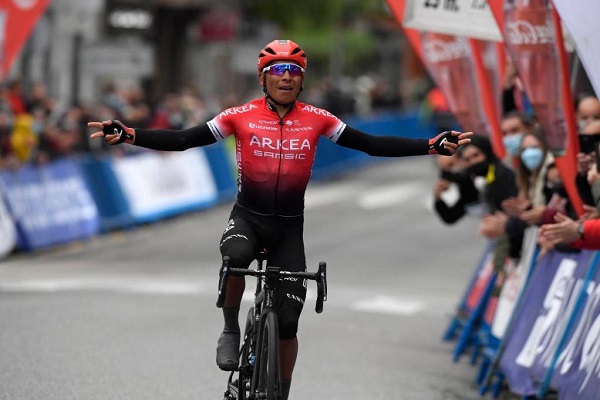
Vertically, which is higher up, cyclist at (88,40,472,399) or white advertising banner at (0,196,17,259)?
cyclist at (88,40,472,399)

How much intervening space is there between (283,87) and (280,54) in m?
0.18

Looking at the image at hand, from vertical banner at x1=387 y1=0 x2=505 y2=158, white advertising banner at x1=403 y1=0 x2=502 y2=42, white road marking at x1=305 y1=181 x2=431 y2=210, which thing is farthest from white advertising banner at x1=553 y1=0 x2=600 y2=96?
white road marking at x1=305 y1=181 x2=431 y2=210

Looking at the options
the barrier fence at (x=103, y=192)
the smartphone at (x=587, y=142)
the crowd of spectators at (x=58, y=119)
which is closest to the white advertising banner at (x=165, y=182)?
the barrier fence at (x=103, y=192)

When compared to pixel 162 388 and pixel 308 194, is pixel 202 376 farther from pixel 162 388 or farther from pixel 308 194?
pixel 308 194

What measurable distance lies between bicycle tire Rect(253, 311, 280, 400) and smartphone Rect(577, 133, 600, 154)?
132 inches

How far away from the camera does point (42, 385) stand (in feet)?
32.2

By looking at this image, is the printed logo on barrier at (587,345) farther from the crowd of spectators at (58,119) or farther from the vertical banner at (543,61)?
the crowd of spectators at (58,119)

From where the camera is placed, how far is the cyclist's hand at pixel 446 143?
796 cm

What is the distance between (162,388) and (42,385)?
2.67 feet

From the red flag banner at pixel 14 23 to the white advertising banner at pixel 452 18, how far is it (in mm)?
7235

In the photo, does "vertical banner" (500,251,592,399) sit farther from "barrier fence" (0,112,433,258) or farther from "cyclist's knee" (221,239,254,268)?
"barrier fence" (0,112,433,258)

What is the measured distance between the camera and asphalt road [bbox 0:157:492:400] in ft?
34.3

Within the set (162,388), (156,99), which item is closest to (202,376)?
(162,388)

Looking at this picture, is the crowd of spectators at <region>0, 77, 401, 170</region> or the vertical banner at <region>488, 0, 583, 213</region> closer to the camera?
the vertical banner at <region>488, 0, 583, 213</region>
